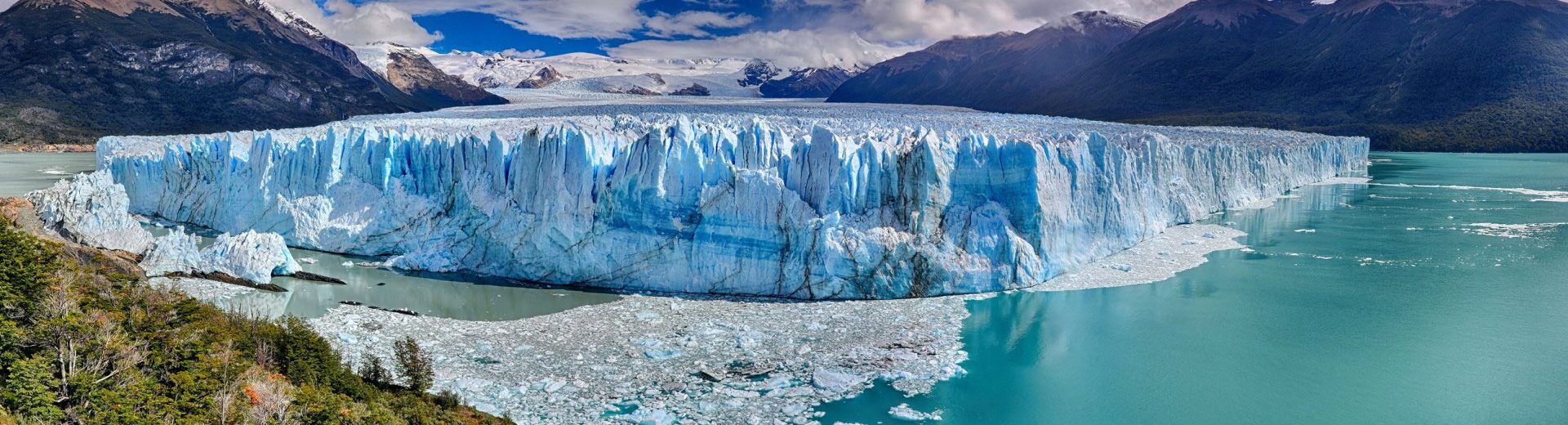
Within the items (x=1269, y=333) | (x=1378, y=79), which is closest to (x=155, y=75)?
(x=1269, y=333)

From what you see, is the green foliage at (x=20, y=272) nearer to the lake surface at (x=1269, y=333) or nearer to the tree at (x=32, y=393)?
the tree at (x=32, y=393)

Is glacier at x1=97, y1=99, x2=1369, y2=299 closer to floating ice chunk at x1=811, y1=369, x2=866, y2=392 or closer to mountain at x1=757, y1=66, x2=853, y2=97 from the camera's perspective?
floating ice chunk at x1=811, y1=369, x2=866, y2=392

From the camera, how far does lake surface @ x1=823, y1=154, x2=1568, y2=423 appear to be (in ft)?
34.4

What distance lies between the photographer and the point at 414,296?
52.5ft

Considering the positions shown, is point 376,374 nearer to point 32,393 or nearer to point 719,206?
point 32,393

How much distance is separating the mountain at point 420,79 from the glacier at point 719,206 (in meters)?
69.2

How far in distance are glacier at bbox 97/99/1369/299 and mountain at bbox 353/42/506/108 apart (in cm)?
6924

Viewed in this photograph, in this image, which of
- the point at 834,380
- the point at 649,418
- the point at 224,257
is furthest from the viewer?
the point at 224,257

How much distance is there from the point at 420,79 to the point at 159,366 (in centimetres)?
9544

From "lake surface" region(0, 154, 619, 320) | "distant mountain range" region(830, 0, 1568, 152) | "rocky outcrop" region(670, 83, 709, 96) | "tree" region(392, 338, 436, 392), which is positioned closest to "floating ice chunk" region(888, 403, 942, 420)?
"tree" region(392, 338, 436, 392)

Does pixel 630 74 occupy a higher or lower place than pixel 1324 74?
higher

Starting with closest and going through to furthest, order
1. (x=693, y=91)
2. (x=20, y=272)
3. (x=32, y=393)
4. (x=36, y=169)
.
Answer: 1. (x=32, y=393)
2. (x=20, y=272)
3. (x=36, y=169)
4. (x=693, y=91)

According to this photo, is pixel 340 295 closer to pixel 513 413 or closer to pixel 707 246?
pixel 707 246

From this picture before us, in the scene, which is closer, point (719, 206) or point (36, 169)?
point (719, 206)
